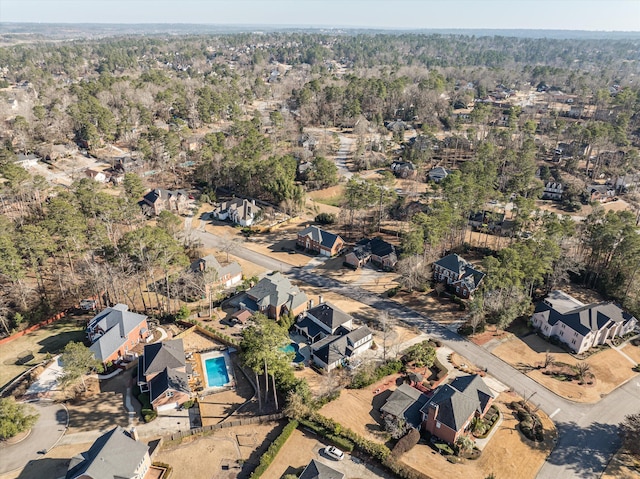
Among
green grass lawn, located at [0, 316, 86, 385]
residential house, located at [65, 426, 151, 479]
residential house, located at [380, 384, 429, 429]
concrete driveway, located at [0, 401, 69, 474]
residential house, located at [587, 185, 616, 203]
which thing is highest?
residential house, located at [587, 185, 616, 203]

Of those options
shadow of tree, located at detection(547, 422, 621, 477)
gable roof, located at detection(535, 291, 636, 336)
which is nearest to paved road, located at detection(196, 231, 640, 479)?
shadow of tree, located at detection(547, 422, 621, 477)

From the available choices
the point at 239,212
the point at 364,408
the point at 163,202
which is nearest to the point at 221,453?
the point at 364,408

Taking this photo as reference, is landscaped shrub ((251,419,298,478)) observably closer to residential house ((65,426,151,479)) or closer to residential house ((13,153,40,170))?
residential house ((65,426,151,479))

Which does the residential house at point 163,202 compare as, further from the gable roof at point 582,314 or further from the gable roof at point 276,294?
the gable roof at point 582,314

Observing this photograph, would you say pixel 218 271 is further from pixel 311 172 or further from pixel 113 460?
pixel 311 172

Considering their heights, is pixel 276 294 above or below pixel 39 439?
above

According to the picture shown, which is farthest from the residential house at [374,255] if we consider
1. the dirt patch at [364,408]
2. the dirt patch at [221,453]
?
the dirt patch at [221,453]

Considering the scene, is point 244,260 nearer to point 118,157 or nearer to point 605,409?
point 605,409
